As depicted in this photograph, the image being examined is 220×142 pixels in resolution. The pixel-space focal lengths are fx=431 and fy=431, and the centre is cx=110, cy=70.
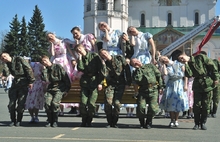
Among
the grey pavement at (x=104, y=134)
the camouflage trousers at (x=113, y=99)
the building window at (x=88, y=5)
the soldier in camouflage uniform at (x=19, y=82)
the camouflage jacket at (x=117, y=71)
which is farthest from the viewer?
the building window at (x=88, y=5)

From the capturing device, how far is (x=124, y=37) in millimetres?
10883

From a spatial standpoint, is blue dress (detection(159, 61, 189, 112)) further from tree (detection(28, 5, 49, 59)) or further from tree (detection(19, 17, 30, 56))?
tree (detection(28, 5, 49, 59))

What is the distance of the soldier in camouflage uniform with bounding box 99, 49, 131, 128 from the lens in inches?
392

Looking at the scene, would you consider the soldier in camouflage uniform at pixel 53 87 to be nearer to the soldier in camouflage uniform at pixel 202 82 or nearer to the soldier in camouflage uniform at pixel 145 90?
the soldier in camouflage uniform at pixel 145 90

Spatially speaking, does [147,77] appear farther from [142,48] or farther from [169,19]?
[169,19]

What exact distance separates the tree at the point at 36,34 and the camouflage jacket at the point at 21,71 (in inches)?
2570

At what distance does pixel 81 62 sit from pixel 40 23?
69494 millimetres

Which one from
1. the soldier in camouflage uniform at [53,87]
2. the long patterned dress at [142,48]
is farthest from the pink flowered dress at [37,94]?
the long patterned dress at [142,48]

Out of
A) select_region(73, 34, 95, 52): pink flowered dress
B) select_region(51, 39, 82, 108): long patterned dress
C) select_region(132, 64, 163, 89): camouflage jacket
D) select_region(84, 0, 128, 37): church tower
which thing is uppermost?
select_region(84, 0, 128, 37): church tower

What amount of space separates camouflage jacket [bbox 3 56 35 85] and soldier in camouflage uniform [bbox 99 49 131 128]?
1.81 metres

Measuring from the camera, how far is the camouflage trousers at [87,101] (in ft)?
32.8

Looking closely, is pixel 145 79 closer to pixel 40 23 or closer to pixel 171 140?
pixel 171 140

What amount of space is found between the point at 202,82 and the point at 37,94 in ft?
13.8

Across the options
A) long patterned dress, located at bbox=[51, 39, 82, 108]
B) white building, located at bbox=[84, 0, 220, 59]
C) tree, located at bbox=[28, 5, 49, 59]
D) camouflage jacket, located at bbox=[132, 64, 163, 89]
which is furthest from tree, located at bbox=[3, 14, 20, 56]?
camouflage jacket, located at bbox=[132, 64, 163, 89]
